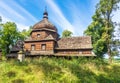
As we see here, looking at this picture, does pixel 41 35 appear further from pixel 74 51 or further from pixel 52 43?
pixel 74 51

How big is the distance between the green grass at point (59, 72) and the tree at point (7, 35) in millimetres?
33752

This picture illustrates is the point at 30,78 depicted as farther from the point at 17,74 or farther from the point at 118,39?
the point at 118,39

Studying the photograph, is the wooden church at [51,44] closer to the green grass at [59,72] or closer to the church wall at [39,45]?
the church wall at [39,45]

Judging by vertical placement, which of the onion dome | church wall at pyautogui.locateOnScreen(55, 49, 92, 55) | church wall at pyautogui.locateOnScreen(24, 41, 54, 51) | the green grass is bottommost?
the green grass

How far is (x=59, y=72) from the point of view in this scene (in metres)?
14.2

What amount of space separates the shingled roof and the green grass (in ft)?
54.3

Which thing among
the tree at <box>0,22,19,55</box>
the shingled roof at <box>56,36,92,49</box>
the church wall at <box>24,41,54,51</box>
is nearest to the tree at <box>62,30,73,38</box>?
the tree at <box>0,22,19,55</box>

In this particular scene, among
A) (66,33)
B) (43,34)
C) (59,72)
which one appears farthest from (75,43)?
(59,72)

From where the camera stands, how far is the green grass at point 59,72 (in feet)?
42.5

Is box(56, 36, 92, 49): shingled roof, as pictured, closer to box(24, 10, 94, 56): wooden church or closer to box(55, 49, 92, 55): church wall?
box(24, 10, 94, 56): wooden church

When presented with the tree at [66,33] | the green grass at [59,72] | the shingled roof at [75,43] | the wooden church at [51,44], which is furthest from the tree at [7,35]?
the green grass at [59,72]

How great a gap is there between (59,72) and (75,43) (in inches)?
818

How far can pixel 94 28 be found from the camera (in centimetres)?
4291

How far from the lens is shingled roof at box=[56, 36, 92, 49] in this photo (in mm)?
33269
